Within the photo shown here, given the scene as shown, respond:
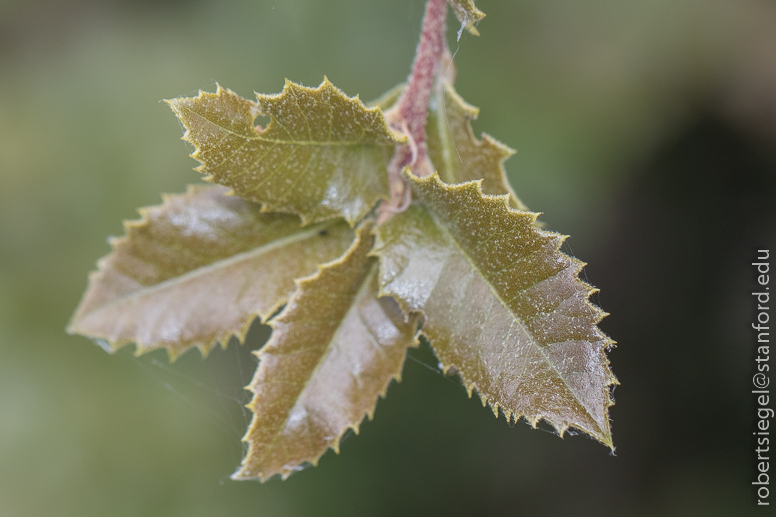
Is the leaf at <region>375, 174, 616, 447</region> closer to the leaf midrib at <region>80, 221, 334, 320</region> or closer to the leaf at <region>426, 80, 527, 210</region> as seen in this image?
the leaf at <region>426, 80, 527, 210</region>

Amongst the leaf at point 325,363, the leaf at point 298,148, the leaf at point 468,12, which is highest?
the leaf at point 468,12

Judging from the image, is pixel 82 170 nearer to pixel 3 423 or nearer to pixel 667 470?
pixel 3 423

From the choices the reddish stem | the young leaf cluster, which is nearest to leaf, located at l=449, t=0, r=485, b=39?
the young leaf cluster

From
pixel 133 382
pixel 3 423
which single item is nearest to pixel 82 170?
pixel 133 382

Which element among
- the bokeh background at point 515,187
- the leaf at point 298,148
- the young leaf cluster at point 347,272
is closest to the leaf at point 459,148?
the young leaf cluster at point 347,272

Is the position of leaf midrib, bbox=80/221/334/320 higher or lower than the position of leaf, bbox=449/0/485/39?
lower

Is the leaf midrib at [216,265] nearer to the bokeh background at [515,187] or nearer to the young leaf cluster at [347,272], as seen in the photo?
the young leaf cluster at [347,272]
